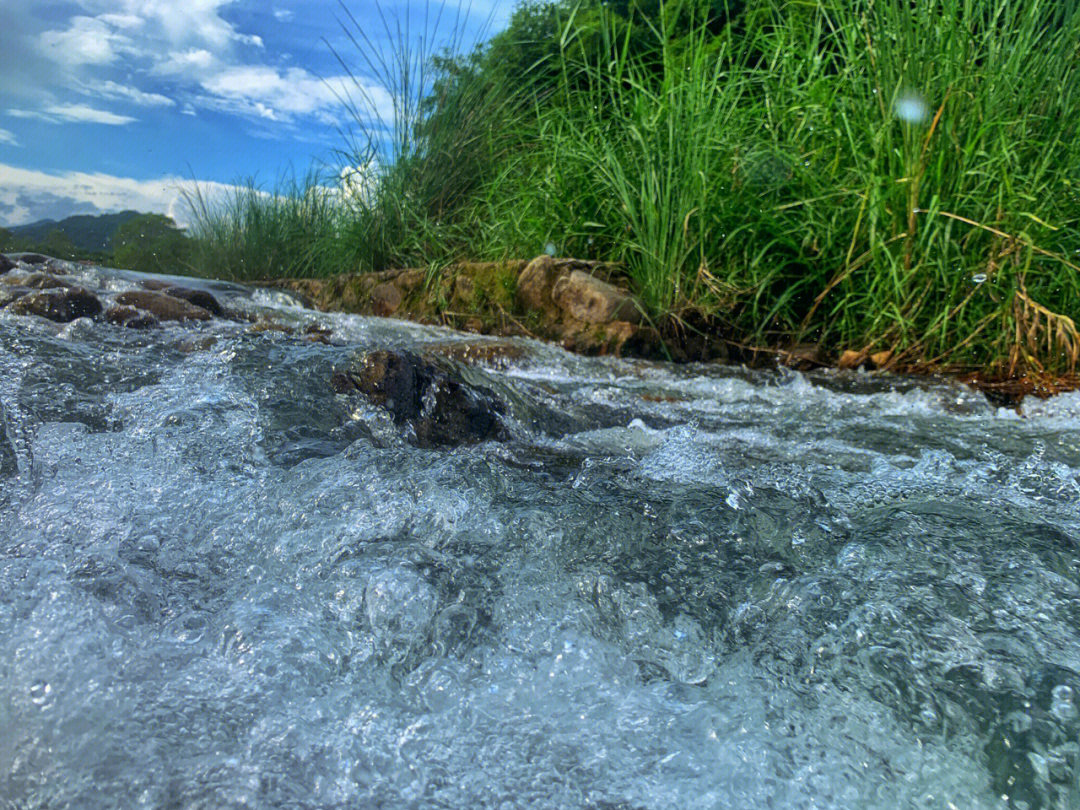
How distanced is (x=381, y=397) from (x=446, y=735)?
1241 mm

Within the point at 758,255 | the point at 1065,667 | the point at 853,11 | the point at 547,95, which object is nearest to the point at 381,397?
the point at 1065,667

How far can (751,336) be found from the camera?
3.87 metres

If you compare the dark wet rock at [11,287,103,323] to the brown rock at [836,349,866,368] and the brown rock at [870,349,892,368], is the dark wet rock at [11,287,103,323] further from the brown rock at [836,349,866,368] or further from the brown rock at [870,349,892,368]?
the brown rock at [870,349,892,368]

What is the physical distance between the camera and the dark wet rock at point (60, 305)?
3.33 meters

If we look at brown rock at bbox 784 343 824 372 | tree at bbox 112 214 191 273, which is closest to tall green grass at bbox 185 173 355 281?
tree at bbox 112 214 191 273

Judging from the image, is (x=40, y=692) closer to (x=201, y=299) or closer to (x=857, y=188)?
(x=857, y=188)

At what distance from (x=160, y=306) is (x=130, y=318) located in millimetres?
500

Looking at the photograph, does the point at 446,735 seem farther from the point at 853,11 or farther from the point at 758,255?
the point at 853,11

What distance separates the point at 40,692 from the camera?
3.00ft

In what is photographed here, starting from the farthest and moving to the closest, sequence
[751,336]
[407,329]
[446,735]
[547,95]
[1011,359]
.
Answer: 1. [547,95]
2. [407,329]
3. [751,336]
4. [1011,359]
5. [446,735]

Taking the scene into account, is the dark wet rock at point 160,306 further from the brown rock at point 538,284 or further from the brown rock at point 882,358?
the brown rock at point 882,358

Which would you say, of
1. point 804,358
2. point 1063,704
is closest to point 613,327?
point 804,358

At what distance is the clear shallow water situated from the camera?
0.82m

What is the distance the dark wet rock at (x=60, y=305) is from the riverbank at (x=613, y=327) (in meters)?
1.84
